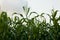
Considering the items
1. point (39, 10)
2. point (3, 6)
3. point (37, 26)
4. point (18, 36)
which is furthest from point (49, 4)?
point (18, 36)

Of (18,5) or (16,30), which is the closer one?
(16,30)

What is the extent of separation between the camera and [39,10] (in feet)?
6.15

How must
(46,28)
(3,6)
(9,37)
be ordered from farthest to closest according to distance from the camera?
(3,6) < (46,28) < (9,37)

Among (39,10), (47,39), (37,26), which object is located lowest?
(47,39)

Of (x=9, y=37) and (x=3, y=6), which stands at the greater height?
(x=3, y=6)

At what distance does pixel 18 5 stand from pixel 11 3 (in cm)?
10

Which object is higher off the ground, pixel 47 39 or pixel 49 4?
pixel 49 4

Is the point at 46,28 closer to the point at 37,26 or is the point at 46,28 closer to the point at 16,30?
the point at 37,26

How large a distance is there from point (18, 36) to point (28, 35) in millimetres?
85

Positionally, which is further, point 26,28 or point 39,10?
point 39,10

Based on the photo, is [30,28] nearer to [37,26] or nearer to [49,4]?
[37,26]

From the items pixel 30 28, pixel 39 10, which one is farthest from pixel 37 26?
pixel 39 10

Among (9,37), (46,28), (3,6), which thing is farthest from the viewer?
(3,6)

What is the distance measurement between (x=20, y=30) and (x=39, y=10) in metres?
0.72
